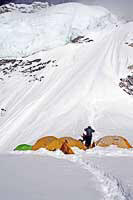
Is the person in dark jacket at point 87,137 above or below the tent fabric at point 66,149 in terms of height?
above

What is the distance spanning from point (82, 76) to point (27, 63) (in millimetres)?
13044

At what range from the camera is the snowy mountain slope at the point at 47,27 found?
1839 inches

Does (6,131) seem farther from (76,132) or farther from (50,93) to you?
(50,93)

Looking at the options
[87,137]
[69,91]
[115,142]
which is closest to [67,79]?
[69,91]

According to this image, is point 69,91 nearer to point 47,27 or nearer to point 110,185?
point 47,27

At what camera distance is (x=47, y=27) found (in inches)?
1917

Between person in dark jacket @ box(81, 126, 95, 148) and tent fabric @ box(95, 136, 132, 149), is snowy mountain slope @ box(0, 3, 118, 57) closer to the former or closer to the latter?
person in dark jacket @ box(81, 126, 95, 148)

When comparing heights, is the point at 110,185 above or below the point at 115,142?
below

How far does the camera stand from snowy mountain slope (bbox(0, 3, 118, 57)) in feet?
153

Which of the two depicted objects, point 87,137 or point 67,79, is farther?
point 67,79

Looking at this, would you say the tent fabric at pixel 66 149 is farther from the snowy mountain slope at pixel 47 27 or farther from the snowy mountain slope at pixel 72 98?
the snowy mountain slope at pixel 47 27

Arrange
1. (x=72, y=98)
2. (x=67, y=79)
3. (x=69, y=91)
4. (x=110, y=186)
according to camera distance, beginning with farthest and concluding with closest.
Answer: (x=67, y=79)
(x=69, y=91)
(x=72, y=98)
(x=110, y=186)

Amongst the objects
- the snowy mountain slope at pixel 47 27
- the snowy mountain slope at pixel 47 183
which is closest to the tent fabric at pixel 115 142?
the snowy mountain slope at pixel 47 183

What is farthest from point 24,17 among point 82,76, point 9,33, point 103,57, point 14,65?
point 82,76
